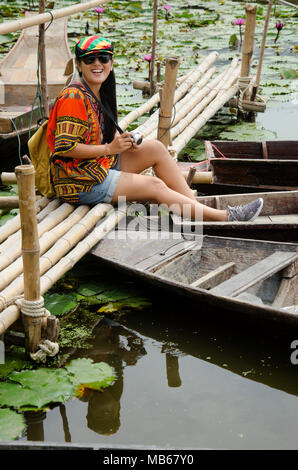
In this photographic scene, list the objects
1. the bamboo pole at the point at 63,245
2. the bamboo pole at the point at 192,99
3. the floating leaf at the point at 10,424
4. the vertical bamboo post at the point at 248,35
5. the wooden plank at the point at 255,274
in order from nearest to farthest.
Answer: the floating leaf at the point at 10,424 < the bamboo pole at the point at 63,245 < the wooden plank at the point at 255,274 < the bamboo pole at the point at 192,99 < the vertical bamboo post at the point at 248,35

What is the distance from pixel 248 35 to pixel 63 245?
12.5 feet

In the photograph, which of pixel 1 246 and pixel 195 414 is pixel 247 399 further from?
pixel 1 246

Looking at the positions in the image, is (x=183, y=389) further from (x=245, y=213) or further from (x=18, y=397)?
(x=245, y=213)

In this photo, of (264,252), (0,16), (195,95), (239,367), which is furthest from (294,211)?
(0,16)

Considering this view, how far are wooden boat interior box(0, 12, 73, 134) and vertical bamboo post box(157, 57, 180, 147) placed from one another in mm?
1311

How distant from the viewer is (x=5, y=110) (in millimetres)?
5336

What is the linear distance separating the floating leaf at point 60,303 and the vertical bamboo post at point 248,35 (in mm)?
3774

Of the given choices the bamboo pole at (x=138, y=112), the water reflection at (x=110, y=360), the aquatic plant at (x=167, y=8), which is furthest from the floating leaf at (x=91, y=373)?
the aquatic plant at (x=167, y=8)

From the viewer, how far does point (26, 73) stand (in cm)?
642

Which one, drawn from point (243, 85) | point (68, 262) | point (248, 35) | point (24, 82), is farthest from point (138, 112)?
point (68, 262)

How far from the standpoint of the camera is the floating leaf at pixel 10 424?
7.64 ft

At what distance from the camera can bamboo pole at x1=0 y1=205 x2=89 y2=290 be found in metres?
2.78

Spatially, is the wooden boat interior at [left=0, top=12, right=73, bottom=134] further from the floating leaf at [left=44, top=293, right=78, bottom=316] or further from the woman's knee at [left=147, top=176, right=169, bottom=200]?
the floating leaf at [left=44, top=293, right=78, bottom=316]
